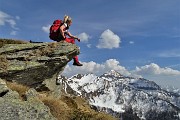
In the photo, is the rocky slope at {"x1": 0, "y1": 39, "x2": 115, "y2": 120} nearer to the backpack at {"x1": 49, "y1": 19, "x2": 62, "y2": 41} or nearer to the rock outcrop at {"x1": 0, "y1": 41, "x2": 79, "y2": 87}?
the rock outcrop at {"x1": 0, "y1": 41, "x2": 79, "y2": 87}

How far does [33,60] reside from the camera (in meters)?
20.5

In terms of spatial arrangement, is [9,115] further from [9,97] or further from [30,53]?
[30,53]

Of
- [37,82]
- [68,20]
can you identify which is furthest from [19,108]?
[68,20]

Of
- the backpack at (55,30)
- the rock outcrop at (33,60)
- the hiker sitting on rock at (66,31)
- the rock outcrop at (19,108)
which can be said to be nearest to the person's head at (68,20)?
the hiker sitting on rock at (66,31)

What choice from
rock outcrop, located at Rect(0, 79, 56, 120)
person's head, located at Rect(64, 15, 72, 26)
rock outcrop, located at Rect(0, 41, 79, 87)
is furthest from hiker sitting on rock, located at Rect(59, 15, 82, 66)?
rock outcrop, located at Rect(0, 79, 56, 120)

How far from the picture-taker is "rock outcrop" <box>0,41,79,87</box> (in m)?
19.5

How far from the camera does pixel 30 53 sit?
819 inches

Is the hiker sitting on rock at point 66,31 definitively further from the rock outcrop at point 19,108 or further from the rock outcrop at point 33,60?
the rock outcrop at point 19,108

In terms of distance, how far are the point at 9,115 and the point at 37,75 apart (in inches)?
292

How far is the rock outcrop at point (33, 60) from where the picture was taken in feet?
64.0

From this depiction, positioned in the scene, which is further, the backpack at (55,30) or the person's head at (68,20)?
the backpack at (55,30)

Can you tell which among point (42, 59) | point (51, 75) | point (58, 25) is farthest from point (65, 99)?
point (58, 25)

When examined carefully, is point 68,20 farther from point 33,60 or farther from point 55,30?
point 33,60

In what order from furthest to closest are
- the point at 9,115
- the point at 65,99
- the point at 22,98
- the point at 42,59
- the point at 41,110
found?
the point at 65,99
the point at 42,59
the point at 22,98
the point at 41,110
the point at 9,115
